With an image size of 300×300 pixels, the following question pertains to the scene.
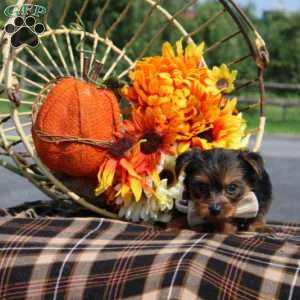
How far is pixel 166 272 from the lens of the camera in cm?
187

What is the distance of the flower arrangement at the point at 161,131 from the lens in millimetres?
2357

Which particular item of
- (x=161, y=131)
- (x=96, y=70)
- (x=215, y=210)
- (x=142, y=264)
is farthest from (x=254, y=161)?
(x=96, y=70)

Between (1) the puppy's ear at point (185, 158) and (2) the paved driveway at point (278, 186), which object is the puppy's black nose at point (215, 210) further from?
(2) the paved driveway at point (278, 186)

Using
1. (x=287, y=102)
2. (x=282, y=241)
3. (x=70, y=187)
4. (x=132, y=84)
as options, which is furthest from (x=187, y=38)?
(x=287, y=102)

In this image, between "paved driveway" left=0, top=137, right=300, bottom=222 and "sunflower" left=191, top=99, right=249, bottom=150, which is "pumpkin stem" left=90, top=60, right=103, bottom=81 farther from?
Answer: "paved driveway" left=0, top=137, right=300, bottom=222

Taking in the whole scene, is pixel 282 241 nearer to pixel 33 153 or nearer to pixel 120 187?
pixel 120 187

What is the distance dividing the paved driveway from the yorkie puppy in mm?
2379

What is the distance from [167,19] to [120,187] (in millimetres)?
1015

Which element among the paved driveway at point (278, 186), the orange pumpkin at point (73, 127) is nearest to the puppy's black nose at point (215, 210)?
the orange pumpkin at point (73, 127)

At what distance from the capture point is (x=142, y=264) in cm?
191

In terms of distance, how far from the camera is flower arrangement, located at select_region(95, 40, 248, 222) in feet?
7.73

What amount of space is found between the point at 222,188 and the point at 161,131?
300 millimetres

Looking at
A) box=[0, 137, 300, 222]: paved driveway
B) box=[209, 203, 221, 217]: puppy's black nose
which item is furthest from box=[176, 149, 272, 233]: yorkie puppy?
box=[0, 137, 300, 222]: paved driveway

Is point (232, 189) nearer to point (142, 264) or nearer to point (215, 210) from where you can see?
point (215, 210)
